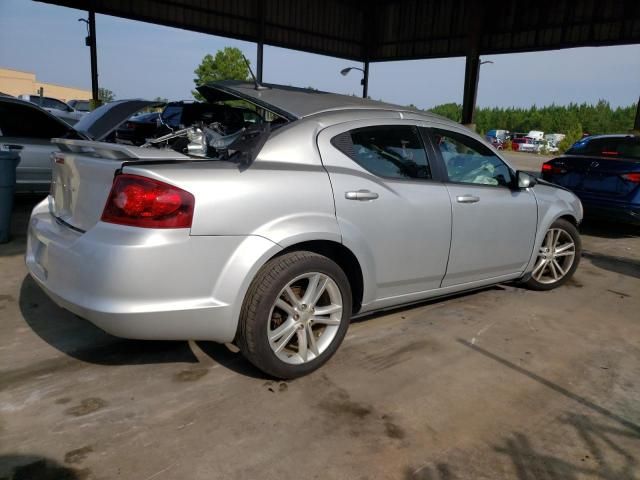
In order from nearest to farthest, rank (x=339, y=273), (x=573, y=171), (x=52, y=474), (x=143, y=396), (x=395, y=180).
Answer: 1. (x=52, y=474)
2. (x=143, y=396)
3. (x=339, y=273)
4. (x=395, y=180)
5. (x=573, y=171)

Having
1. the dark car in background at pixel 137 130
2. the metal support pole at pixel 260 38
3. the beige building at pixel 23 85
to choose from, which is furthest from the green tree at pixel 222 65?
the dark car in background at pixel 137 130

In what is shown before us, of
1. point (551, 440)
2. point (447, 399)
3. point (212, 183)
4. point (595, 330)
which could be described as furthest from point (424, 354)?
point (212, 183)

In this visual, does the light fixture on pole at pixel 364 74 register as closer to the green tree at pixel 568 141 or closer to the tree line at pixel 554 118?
→ the green tree at pixel 568 141

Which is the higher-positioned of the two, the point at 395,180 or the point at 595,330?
the point at 395,180

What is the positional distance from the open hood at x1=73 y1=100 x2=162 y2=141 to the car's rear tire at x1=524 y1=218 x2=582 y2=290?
154 inches

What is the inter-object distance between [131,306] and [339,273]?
1166 mm

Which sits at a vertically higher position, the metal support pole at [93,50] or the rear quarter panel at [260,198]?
the metal support pole at [93,50]

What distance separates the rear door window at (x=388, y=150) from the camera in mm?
3133

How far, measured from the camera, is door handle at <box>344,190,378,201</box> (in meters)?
2.97

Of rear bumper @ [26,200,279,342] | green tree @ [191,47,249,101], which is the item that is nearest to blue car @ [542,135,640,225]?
rear bumper @ [26,200,279,342]

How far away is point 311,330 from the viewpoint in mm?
2971

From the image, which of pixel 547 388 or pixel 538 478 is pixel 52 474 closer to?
pixel 538 478

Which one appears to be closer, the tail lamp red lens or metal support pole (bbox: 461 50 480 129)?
the tail lamp red lens

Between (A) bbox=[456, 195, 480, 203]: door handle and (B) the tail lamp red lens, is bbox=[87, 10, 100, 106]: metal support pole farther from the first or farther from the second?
(A) bbox=[456, 195, 480, 203]: door handle
